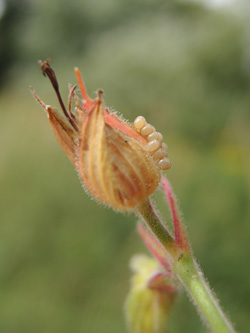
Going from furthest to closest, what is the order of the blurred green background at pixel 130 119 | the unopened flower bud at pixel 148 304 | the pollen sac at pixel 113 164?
1. the blurred green background at pixel 130 119
2. the unopened flower bud at pixel 148 304
3. the pollen sac at pixel 113 164

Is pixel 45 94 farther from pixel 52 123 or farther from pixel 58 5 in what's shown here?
pixel 52 123

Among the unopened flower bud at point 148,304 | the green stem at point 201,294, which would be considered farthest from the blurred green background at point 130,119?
the green stem at point 201,294

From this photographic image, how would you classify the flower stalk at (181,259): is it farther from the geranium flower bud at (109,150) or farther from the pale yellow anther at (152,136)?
the pale yellow anther at (152,136)

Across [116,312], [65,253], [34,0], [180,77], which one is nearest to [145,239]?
[116,312]

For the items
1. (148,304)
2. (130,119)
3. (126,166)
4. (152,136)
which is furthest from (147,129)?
(130,119)

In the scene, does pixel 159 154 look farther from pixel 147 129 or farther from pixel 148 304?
pixel 148 304
